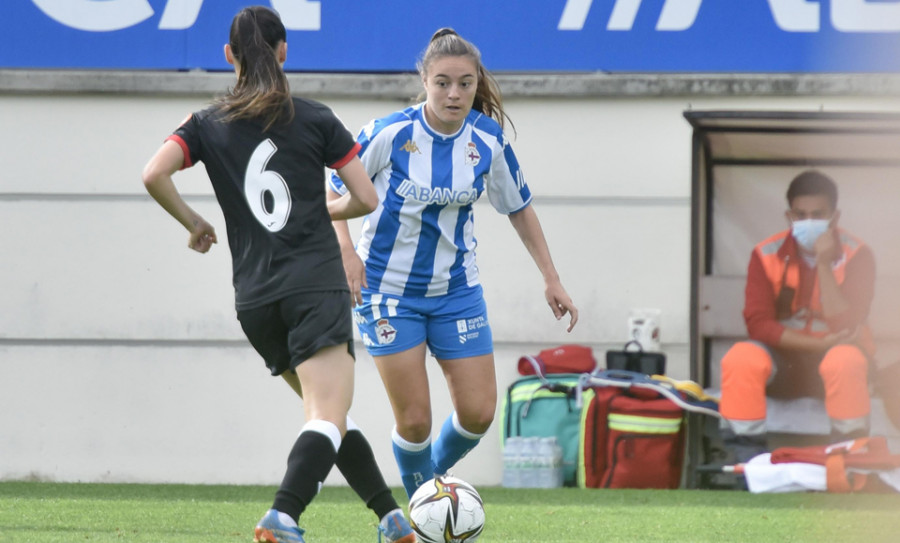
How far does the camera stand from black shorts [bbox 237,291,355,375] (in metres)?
3.39

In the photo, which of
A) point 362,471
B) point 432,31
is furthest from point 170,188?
point 432,31

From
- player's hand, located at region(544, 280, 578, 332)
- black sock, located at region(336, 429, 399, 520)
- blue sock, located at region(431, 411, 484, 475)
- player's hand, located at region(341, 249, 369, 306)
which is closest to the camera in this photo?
black sock, located at region(336, 429, 399, 520)

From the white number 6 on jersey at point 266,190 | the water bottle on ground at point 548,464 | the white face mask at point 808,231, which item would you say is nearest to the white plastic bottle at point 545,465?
the water bottle on ground at point 548,464

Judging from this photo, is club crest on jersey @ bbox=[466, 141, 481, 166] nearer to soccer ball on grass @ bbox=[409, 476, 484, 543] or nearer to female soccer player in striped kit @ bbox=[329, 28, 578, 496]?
female soccer player in striped kit @ bbox=[329, 28, 578, 496]

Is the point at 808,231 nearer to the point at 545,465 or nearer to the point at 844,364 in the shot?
the point at 844,364

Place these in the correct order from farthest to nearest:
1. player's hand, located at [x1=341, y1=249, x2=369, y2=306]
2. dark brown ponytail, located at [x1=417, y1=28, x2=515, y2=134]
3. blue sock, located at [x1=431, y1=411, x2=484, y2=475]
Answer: blue sock, located at [x1=431, y1=411, x2=484, y2=475] → dark brown ponytail, located at [x1=417, y1=28, x2=515, y2=134] → player's hand, located at [x1=341, y1=249, x2=369, y2=306]

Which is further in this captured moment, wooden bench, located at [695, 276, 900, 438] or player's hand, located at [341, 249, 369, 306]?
wooden bench, located at [695, 276, 900, 438]

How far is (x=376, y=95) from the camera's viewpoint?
25.0ft

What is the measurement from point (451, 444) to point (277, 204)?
1.63m

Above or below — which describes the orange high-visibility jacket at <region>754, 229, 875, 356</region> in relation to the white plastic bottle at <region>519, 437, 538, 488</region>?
above

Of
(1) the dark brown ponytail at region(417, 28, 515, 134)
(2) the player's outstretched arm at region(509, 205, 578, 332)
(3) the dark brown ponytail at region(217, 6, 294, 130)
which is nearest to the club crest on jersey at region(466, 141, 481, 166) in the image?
(1) the dark brown ponytail at region(417, 28, 515, 134)

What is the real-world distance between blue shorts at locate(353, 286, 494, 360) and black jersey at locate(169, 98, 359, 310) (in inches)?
34.3

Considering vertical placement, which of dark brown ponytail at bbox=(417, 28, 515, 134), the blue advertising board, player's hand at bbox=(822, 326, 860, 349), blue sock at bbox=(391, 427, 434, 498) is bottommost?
blue sock at bbox=(391, 427, 434, 498)

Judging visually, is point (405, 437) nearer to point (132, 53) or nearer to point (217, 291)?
point (217, 291)
